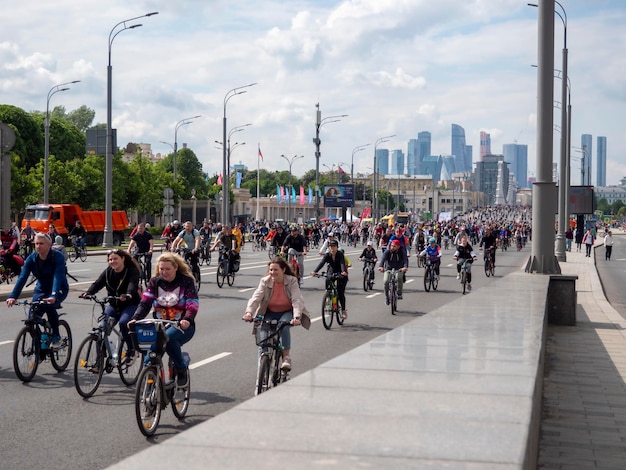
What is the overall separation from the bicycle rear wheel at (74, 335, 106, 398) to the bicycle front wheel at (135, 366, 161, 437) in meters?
1.95

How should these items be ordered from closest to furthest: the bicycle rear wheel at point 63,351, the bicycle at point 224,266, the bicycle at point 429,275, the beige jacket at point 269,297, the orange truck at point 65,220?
the beige jacket at point 269,297 < the bicycle rear wheel at point 63,351 < the bicycle at point 429,275 < the bicycle at point 224,266 < the orange truck at point 65,220

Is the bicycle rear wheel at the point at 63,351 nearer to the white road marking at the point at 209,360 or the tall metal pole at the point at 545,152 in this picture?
the white road marking at the point at 209,360

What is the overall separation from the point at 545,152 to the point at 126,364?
9757 mm

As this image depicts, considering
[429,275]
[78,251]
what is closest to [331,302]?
[429,275]

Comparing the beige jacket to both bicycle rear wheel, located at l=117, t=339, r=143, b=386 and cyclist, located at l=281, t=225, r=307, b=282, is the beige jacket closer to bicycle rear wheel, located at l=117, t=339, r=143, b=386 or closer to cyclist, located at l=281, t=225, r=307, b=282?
bicycle rear wheel, located at l=117, t=339, r=143, b=386

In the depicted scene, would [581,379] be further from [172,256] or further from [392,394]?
[392,394]

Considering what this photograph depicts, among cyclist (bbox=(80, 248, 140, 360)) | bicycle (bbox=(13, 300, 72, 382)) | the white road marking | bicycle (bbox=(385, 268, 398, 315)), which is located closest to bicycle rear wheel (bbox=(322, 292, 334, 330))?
bicycle (bbox=(385, 268, 398, 315))

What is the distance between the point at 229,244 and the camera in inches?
1003

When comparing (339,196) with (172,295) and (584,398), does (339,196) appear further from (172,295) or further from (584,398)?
(172,295)

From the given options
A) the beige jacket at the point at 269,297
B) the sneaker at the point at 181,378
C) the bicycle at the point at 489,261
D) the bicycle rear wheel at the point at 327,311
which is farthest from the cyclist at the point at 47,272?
the bicycle at the point at 489,261

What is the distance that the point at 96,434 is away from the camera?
783 cm

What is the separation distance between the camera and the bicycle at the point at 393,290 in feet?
62.4

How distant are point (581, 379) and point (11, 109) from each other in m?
72.9

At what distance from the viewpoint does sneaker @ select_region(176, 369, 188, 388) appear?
8.46 metres
